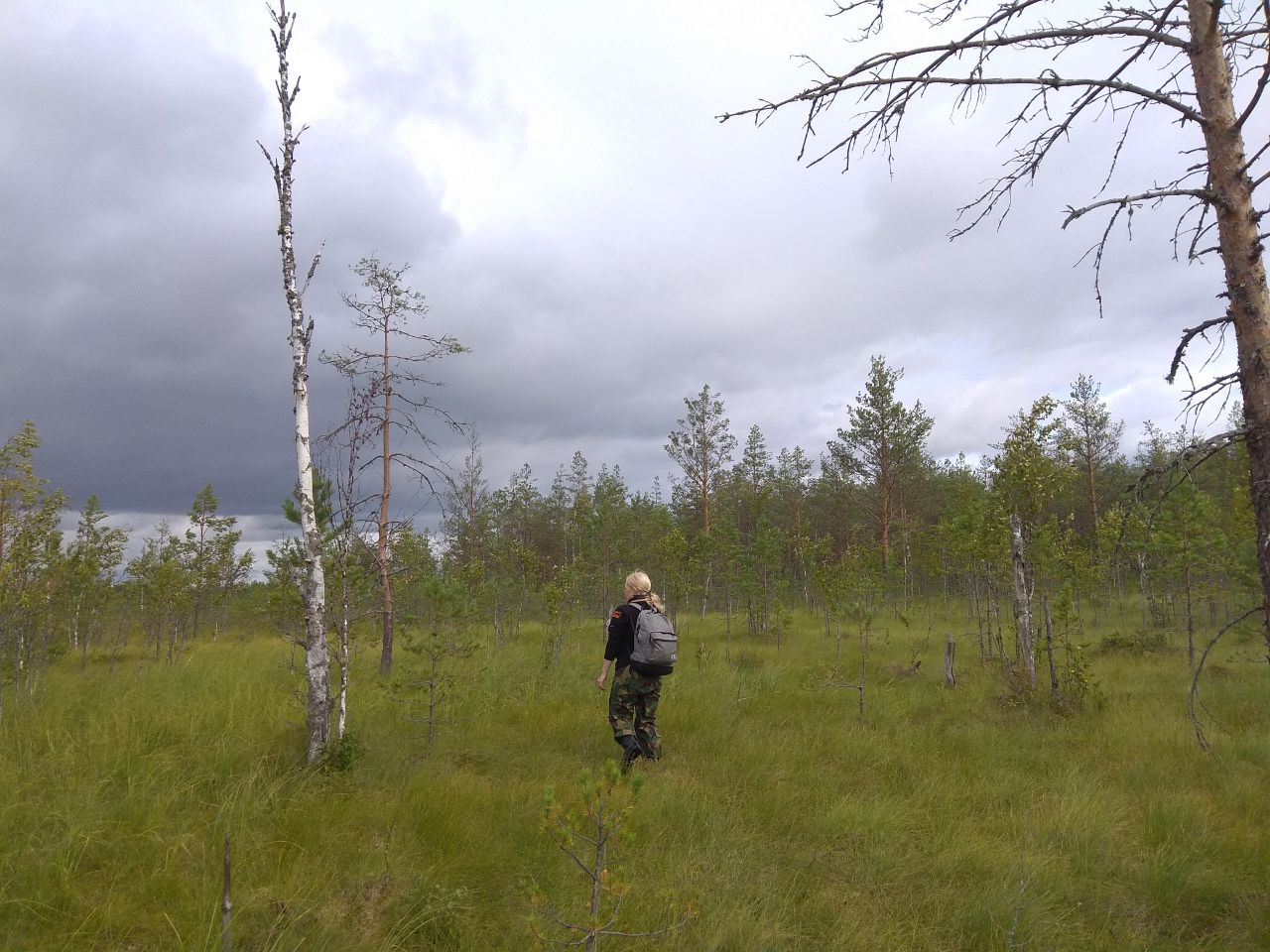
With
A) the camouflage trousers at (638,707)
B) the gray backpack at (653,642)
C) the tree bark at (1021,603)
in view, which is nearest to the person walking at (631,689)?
the camouflage trousers at (638,707)

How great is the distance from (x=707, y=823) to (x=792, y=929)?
3.83ft

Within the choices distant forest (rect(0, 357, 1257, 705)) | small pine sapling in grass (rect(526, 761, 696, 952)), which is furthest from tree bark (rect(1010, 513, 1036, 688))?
small pine sapling in grass (rect(526, 761, 696, 952))

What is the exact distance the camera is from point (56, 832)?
3.57 metres

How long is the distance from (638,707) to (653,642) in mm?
741

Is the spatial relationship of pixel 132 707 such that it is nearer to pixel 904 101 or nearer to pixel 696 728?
pixel 696 728

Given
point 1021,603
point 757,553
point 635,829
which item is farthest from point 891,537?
point 635,829

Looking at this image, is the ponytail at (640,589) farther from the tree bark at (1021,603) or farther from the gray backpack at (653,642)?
the tree bark at (1021,603)

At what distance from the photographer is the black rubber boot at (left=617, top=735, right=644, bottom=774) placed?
5.61m

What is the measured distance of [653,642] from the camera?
569 centimetres

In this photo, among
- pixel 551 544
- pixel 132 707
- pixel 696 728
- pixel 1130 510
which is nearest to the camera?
pixel 1130 510

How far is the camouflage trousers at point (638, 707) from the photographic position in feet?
19.1

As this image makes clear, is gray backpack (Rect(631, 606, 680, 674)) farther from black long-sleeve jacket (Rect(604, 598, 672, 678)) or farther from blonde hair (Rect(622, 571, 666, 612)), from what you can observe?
blonde hair (Rect(622, 571, 666, 612))

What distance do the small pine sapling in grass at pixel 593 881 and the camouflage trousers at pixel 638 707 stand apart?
0.74 metres

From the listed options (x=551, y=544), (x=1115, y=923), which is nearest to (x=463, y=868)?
(x=1115, y=923)
